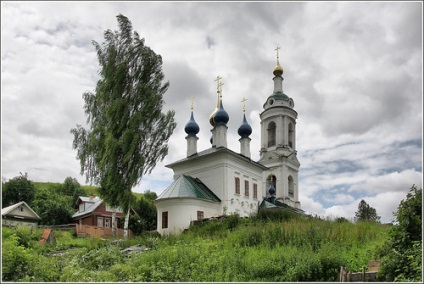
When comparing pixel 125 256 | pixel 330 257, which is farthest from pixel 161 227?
pixel 330 257

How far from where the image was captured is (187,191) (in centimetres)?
2611

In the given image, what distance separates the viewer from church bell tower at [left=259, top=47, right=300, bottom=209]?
41.7m

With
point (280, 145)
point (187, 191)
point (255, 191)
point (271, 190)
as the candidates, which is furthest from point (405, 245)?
point (280, 145)

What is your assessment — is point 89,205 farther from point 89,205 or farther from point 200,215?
point 200,215

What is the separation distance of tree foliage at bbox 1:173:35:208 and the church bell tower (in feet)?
81.8

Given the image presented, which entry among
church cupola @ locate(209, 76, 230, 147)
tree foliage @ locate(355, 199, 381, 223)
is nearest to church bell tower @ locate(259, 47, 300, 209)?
tree foliage @ locate(355, 199, 381, 223)

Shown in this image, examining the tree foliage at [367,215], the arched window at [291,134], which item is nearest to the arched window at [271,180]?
the arched window at [291,134]

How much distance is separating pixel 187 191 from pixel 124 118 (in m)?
5.76

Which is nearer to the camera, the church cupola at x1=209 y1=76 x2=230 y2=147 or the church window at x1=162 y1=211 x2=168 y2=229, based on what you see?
the church window at x1=162 y1=211 x2=168 y2=229

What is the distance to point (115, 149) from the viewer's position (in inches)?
921

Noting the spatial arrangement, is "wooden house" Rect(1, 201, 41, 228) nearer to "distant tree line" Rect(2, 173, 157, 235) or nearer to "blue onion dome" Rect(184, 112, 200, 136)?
"distant tree line" Rect(2, 173, 157, 235)

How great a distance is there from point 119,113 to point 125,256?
12759 mm

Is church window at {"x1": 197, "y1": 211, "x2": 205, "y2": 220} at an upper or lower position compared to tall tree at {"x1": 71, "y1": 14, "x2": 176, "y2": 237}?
lower

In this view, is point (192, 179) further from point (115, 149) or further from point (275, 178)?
point (275, 178)
